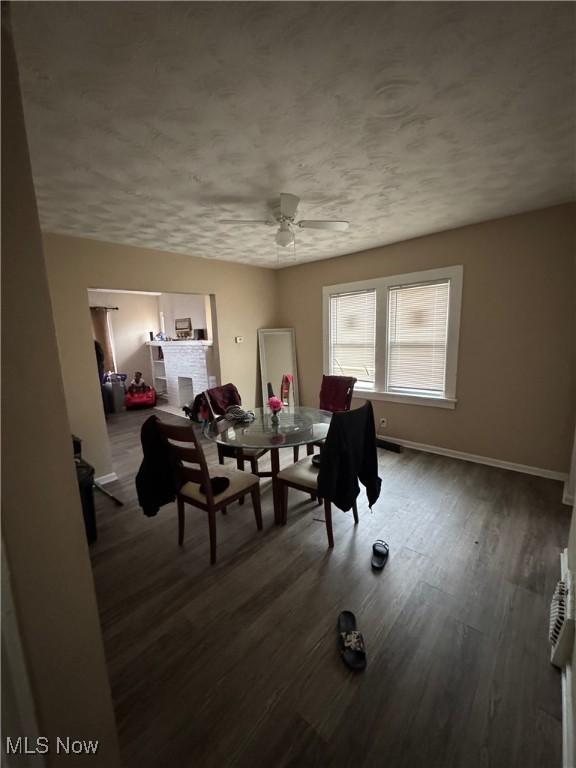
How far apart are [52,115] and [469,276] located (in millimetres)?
3497

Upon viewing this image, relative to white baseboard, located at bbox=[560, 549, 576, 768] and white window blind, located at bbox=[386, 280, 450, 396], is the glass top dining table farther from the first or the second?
white baseboard, located at bbox=[560, 549, 576, 768]

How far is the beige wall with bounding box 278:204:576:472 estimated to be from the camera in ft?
8.99

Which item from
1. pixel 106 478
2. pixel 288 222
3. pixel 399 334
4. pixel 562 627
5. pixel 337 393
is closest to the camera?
pixel 562 627

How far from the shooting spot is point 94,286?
315 cm

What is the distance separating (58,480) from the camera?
2.43ft

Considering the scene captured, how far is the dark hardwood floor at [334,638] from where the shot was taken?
3.70ft

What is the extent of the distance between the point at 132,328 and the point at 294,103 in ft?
22.2

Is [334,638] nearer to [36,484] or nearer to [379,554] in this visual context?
[379,554]

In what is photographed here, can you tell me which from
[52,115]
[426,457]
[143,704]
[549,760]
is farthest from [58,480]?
[426,457]

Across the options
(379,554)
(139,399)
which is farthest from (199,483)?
(139,399)

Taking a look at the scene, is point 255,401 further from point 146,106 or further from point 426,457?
point 146,106

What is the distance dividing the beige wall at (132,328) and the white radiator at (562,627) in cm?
756

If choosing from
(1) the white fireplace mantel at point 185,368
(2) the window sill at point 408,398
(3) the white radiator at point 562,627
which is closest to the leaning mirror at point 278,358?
(1) the white fireplace mantel at point 185,368

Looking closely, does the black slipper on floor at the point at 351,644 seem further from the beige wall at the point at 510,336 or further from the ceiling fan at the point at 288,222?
the beige wall at the point at 510,336
